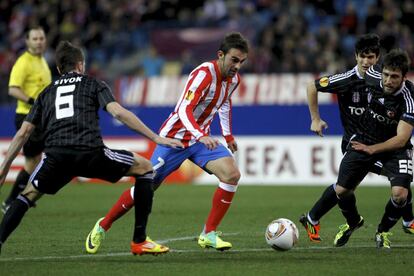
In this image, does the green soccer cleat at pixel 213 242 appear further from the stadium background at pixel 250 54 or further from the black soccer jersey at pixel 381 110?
the stadium background at pixel 250 54

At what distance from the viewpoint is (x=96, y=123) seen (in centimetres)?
833

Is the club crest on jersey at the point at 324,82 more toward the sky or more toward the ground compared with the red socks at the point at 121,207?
more toward the sky

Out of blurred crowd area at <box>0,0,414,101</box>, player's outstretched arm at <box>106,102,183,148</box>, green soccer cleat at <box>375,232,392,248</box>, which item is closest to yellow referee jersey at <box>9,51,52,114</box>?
player's outstretched arm at <box>106,102,183,148</box>

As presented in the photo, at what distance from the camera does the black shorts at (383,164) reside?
9359 mm

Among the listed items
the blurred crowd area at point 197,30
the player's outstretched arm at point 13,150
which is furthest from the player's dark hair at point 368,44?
the blurred crowd area at point 197,30

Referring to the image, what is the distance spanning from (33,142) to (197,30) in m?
11.7

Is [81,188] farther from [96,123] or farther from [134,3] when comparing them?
[96,123]

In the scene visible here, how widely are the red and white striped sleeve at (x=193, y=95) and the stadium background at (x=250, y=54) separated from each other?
31.0ft

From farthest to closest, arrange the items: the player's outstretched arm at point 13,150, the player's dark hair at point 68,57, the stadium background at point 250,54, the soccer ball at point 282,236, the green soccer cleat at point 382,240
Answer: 1. the stadium background at point 250,54
2. the green soccer cleat at point 382,240
3. the soccer ball at point 282,236
4. the player's dark hair at point 68,57
5. the player's outstretched arm at point 13,150

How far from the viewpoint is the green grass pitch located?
796 cm

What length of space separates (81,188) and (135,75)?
21.3 feet

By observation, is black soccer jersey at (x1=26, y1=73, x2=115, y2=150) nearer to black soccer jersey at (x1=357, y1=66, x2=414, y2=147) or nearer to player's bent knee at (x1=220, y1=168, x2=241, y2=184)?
player's bent knee at (x1=220, y1=168, x2=241, y2=184)

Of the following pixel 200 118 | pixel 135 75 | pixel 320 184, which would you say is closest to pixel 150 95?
pixel 135 75

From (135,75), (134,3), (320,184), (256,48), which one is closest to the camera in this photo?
(320,184)
